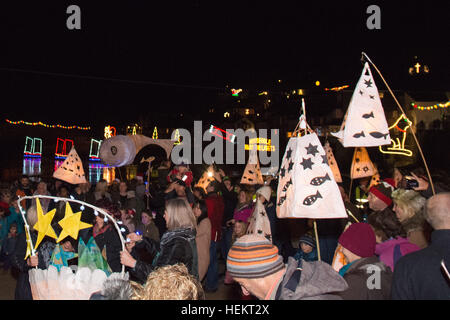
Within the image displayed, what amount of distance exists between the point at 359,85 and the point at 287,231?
3363 millimetres

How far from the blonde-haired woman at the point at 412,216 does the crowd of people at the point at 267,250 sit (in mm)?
10

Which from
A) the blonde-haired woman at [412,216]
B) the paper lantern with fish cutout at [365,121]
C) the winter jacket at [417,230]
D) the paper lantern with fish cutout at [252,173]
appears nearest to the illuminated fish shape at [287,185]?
the paper lantern with fish cutout at [365,121]

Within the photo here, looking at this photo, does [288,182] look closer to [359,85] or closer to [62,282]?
[359,85]

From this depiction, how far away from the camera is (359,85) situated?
5.43 m

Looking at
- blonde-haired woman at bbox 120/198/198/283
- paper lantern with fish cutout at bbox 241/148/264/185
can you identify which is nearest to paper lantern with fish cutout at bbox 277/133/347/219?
blonde-haired woman at bbox 120/198/198/283

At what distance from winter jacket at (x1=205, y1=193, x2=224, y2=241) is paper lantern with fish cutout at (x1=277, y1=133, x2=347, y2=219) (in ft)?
10.2

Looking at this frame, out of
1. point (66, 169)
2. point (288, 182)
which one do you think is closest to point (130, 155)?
point (66, 169)

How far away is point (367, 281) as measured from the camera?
3004 mm

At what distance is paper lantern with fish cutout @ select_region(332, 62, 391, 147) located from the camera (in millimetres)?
5238

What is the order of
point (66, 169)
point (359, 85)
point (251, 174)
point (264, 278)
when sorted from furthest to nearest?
1. point (251, 174)
2. point (66, 169)
3. point (359, 85)
4. point (264, 278)

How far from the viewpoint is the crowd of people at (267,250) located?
2.39 m

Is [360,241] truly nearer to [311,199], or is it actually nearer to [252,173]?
[311,199]

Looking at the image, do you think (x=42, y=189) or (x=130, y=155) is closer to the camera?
(x=42, y=189)

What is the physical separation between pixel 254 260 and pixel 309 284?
1.18 feet
